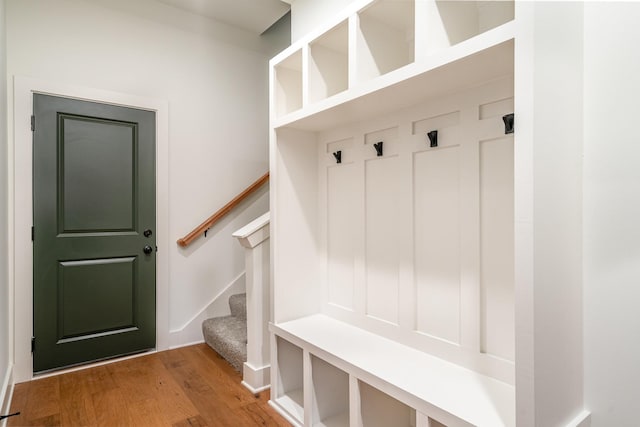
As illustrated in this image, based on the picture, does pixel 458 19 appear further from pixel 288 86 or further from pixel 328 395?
pixel 328 395

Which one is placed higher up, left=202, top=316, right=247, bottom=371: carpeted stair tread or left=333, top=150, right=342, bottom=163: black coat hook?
left=333, top=150, right=342, bottom=163: black coat hook

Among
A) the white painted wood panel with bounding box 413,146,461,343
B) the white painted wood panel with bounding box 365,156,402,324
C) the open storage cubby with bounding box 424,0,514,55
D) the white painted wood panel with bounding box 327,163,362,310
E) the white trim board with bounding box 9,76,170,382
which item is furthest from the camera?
the white trim board with bounding box 9,76,170,382

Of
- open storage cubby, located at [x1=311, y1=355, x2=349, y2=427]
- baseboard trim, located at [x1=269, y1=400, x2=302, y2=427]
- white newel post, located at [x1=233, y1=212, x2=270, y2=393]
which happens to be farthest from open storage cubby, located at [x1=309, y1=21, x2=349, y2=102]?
baseboard trim, located at [x1=269, y1=400, x2=302, y2=427]

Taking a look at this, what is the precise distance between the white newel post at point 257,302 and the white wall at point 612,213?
162cm

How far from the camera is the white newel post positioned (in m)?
2.20

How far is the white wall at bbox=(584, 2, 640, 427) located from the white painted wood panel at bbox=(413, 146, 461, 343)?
45 cm

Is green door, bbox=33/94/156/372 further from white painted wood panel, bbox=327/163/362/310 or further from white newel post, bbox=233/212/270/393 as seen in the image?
white painted wood panel, bbox=327/163/362/310

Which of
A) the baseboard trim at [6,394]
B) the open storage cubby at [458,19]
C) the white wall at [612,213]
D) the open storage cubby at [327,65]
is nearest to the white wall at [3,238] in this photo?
the baseboard trim at [6,394]

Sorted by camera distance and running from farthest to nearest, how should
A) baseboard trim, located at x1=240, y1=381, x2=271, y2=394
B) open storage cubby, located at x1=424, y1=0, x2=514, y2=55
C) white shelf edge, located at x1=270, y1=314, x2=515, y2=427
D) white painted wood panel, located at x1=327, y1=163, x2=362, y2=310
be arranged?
baseboard trim, located at x1=240, y1=381, x2=271, y2=394, white painted wood panel, located at x1=327, y1=163, x2=362, y2=310, open storage cubby, located at x1=424, y1=0, x2=514, y2=55, white shelf edge, located at x1=270, y1=314, x2=515, y2=427

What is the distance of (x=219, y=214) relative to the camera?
3100 millimetres

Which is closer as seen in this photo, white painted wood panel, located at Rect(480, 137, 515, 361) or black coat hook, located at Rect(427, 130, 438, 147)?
white painted wood panel, located at Rect(480, 137, 515, 361)

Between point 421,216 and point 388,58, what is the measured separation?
2.45 ft

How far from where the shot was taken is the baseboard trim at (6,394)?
Result: 74.0 inches

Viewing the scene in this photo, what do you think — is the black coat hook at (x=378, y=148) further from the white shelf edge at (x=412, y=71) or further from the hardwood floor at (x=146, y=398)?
the hardwood floor at (x=146, y=398)
